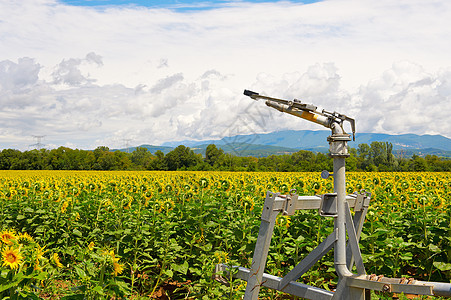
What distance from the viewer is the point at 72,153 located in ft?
190

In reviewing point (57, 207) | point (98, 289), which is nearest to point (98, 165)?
point (57, 207)

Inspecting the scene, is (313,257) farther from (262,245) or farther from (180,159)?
(180,159)

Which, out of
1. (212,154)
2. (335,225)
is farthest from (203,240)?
(212,154)

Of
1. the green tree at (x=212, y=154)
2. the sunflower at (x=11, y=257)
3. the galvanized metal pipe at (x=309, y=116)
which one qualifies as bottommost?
the sunflower at (x=11, y=257)

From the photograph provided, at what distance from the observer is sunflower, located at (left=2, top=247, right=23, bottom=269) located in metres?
2.67

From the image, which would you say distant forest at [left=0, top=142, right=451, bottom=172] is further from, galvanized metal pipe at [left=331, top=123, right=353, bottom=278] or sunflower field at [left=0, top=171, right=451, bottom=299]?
galvanized metal pipe at [left=331, top=123, right=353, bottom=278]

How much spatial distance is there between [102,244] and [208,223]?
1.77 metres

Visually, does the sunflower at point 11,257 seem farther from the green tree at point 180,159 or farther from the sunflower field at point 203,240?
the green tree at point 180,159

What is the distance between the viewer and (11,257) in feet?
8.87

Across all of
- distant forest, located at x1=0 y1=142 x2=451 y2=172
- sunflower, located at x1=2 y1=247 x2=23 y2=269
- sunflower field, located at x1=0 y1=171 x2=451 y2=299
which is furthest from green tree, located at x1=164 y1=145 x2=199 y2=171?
sunflower, located at x1=2 y1=247 x2=23 y2=269

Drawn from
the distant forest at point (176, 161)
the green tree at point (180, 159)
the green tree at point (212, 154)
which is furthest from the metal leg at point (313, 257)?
the green tree at point (180, 159)

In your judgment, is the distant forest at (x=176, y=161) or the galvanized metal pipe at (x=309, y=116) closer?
the galvanized metal pipe at (x=309, y=116)

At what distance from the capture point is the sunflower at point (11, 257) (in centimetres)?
267

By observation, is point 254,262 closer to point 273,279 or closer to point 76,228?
point 273,279
